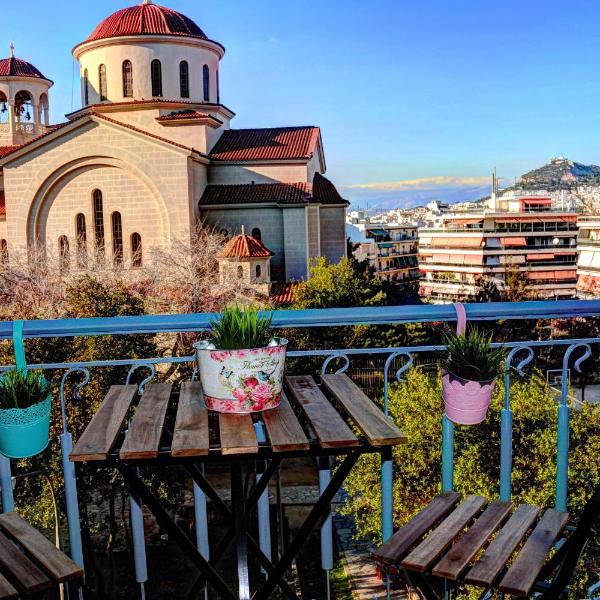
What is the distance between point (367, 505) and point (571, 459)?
4292 millimetres

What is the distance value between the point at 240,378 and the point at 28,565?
2.77 feet

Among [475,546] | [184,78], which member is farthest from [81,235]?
[475,546]

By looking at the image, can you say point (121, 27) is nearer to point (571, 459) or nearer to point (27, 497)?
point (27, 497)

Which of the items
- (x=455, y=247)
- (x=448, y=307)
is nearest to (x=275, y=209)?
(x=448, y=307)

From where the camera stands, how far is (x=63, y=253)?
24.8 metres

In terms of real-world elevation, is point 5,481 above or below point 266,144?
below

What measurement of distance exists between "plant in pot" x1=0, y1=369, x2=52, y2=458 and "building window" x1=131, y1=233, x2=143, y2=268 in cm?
2216

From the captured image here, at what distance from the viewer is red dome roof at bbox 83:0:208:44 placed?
27125 mm

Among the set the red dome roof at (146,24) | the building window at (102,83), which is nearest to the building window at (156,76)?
the red dome roof at (146,24)

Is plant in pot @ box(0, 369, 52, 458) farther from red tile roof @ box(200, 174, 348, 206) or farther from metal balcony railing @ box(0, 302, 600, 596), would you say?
red tile roof @ box(200, 174, 348, 206)

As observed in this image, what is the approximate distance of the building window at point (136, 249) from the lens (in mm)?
24475

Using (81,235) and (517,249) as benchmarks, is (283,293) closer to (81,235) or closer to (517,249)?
(81,235)

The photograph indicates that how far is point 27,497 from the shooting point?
10523 mm

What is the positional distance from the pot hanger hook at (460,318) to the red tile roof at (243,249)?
1913 centimetres
